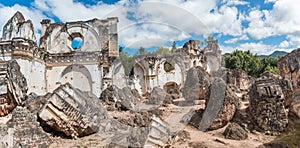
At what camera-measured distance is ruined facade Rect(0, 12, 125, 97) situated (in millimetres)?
12227

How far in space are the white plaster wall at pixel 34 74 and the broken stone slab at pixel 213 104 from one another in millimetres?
9233

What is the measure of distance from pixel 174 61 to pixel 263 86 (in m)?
16.6

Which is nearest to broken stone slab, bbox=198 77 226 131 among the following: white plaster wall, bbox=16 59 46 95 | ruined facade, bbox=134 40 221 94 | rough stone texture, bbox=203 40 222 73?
white plaster wall, bbox=16 59 46 95

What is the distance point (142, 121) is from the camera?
7.17m

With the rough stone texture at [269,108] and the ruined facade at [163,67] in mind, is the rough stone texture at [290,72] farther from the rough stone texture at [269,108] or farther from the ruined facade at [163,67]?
the ruined facade at [163,67]

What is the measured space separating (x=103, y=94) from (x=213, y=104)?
552 centimetres

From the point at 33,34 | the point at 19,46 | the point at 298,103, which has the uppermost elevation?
the point at 33,34

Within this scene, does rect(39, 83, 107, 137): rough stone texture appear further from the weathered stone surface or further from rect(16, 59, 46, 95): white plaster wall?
rect(16, 59, 46, 95): white plaster wall

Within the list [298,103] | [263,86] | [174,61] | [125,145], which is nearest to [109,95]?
[125,145]

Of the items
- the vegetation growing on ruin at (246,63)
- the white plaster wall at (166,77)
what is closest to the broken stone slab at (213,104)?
the white plaster wall at (166,77)

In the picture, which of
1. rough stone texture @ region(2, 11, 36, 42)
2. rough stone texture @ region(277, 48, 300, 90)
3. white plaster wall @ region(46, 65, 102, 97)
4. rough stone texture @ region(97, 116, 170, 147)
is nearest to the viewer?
rough stone texture @ region(97, 116, 170, 147)

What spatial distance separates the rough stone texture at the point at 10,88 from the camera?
23.1 feet

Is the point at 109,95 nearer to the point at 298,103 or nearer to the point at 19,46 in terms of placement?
the point at 19,46

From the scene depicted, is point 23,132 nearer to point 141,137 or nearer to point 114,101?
point 141,137
